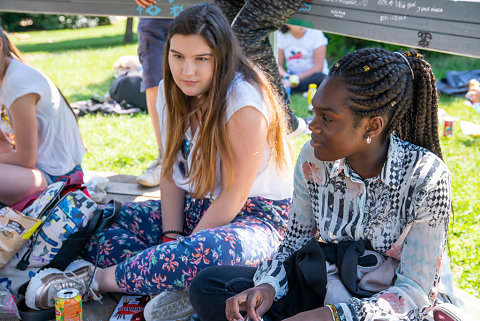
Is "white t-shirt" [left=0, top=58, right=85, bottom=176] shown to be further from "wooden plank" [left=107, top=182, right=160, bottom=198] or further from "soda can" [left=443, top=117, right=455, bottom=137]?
"soda can" [left=443, top=117, right=455, bottom=137]

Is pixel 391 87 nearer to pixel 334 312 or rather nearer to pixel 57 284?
pixel 334 312

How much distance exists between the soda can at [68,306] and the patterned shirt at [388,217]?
2.39 ft

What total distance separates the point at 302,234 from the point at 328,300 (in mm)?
342

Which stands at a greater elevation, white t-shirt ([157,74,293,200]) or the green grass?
white t-shirt ([157,74,293,200])

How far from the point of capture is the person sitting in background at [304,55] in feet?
23.0

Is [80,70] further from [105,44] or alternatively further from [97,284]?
[97,284]

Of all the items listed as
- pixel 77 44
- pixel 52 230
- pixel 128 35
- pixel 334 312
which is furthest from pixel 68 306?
pixel 77 44

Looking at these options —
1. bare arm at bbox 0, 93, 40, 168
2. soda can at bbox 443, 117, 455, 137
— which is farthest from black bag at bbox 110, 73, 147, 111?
bare arm at bbox 0, 93, 40, 168

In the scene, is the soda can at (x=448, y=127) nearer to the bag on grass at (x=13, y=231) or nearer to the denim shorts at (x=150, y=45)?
the denim shorts at (x=150, y=45)

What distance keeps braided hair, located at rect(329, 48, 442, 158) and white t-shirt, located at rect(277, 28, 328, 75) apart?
207 inches

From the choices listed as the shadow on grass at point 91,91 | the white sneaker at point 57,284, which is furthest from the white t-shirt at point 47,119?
the shadow on grass at point 91,91

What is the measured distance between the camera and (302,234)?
2154 mm

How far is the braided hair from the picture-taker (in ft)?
5.82

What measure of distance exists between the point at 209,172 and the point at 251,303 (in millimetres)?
863
